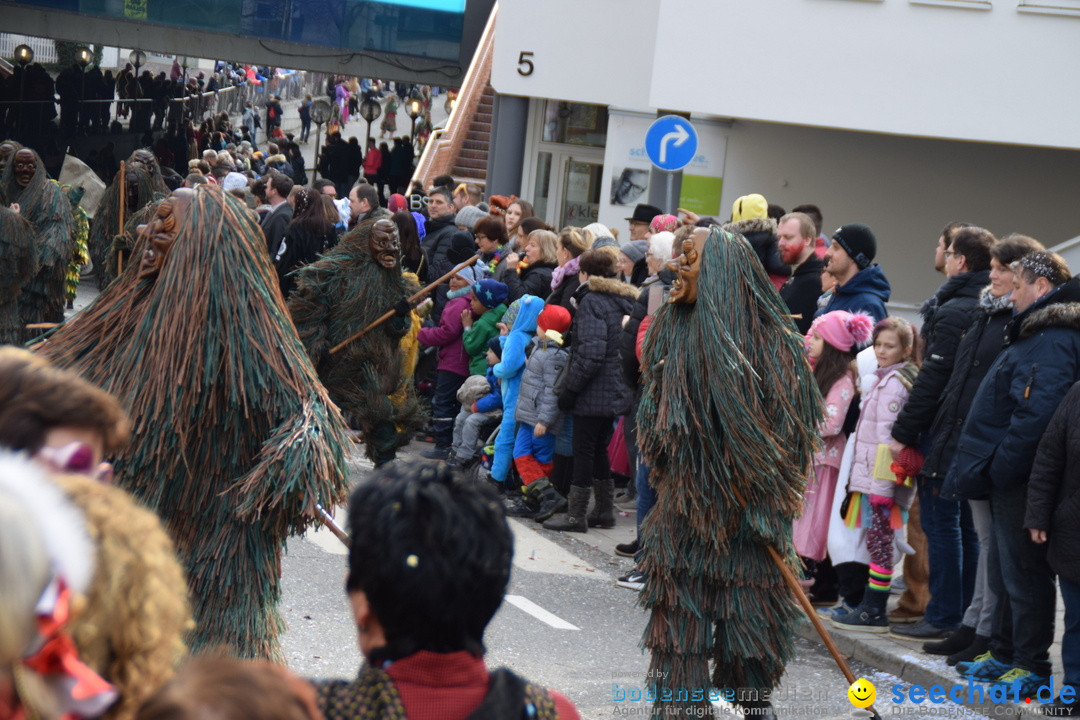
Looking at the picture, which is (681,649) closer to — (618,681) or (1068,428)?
(618,681)

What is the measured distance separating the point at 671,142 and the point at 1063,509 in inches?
248

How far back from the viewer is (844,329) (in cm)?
715

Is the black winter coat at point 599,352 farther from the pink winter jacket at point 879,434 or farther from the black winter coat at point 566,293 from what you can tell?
the pink winter jacket at point 879,434

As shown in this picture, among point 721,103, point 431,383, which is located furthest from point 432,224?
point 721,103

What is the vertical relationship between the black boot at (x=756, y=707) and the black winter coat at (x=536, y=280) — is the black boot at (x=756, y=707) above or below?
below

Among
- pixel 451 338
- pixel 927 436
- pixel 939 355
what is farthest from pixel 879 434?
pixel 451 338

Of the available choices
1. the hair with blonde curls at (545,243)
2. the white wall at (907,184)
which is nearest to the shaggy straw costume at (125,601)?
the hair with blonde curls at (545,243)

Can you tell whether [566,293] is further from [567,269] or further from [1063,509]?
[1063,509]

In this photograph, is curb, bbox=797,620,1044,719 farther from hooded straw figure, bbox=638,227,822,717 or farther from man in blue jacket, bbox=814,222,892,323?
man in blue jacket, bbox=814,222,892,323

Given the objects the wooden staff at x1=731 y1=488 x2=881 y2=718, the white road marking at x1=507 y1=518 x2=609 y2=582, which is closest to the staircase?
the white road marking at x1=507 y1=518 x2=609 y2=582

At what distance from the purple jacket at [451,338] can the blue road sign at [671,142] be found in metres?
2.17

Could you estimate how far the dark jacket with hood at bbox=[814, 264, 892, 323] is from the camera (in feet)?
25.0

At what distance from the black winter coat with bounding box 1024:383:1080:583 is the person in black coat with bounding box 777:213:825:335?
8.96 feet

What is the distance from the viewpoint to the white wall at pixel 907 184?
1608 cm
